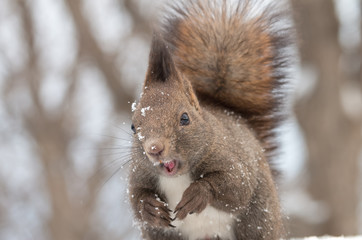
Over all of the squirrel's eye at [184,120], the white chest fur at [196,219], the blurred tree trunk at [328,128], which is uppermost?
the squirrel's eye at [184,120]

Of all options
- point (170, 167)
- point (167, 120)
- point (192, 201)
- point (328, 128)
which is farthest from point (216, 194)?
point (328, 128)

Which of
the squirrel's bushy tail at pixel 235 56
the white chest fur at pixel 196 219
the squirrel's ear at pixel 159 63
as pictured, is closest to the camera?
the squirrel's ear at pixel 159 63

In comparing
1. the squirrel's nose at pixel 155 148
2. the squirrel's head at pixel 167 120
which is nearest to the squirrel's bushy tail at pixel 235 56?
the squirrel's head at pixel 167 120

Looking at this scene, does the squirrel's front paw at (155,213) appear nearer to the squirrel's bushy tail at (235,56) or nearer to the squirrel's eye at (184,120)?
the squirrel's eye at (184,120)

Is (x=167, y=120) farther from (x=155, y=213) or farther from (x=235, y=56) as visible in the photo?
(x=235, y=56)

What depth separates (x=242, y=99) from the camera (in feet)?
10.6

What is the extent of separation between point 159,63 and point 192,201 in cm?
59

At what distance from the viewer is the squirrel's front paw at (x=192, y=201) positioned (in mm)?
2352

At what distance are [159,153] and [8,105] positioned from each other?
7386 mm

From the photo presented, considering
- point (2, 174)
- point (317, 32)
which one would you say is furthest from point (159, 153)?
point (2, 174)

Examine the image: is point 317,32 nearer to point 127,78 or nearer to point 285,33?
point 127,78

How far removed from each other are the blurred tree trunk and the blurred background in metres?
0.01

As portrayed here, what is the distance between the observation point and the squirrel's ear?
7.98 ft

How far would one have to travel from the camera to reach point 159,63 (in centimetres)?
249
